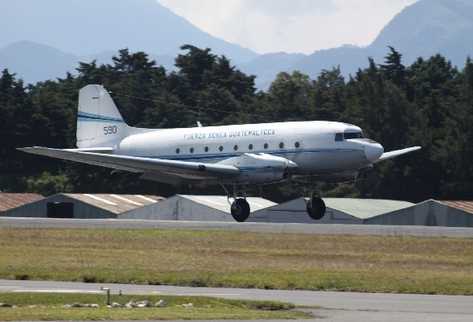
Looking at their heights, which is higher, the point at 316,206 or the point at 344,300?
the point at 316,206

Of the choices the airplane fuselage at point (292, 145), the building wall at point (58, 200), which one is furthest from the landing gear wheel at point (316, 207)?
the building wall at point (58, 200)

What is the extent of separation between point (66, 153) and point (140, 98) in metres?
64.1

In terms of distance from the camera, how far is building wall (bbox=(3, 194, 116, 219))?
251ft

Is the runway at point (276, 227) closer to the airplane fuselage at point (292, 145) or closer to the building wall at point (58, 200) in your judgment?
the airplane fuselage at point (292, 145)

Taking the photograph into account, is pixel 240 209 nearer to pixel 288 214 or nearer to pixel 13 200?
pixel 288 214

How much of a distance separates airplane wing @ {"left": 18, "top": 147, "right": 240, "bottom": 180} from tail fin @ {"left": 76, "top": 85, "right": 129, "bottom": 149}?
4.59 m

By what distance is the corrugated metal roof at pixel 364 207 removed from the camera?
70312mm

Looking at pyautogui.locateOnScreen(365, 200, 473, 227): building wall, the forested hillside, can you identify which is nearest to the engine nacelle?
pyautogui.locateOnScreen(365, 200, 473, 227): building wall

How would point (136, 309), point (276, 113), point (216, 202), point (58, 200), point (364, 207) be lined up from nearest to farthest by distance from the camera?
point (136, 309) < point (364, 207) < point (216, 202) < point (58, 200) < point (276, 113)

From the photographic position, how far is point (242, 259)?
43656mm

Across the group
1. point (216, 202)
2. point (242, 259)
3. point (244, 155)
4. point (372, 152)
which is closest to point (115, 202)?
point (216, 202)

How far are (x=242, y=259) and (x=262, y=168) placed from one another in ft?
48.1

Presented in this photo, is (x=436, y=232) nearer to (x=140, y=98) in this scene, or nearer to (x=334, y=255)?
(x=334, y=255)

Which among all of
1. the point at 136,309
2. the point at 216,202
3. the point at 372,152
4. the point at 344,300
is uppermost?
the point at 372,152
